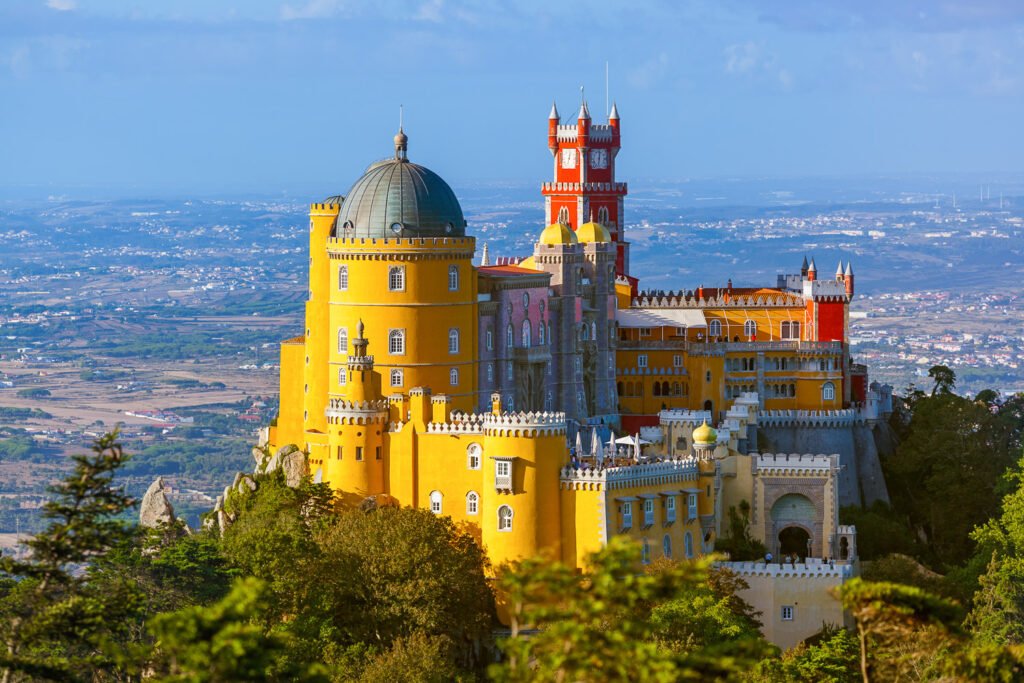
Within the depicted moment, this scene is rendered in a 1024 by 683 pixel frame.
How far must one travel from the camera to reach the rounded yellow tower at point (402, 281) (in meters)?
96.1

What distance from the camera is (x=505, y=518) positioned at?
8700cm

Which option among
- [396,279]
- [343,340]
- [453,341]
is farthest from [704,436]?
[343,340]

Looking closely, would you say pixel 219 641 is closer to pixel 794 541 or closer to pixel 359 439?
pixel 359 439

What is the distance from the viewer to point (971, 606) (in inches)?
3652

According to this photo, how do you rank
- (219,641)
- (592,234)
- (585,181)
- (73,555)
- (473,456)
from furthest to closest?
(585,181) < (592,234) < (473,456) < (73,555) < (219,641)

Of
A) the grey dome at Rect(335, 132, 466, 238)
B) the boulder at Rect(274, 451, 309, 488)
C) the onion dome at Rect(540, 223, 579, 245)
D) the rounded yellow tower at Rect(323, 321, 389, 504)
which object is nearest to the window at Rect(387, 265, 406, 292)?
the grey dome at Rect(335, 132, 466, 238)

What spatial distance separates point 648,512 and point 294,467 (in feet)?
53.7

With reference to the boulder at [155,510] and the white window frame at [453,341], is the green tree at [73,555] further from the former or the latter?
the boulder at [155,510]

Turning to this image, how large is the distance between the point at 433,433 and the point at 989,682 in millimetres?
36291

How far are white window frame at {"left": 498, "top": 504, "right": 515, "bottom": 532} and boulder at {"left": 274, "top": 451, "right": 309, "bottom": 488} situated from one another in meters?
12.1

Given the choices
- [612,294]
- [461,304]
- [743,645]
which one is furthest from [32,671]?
[612,294]

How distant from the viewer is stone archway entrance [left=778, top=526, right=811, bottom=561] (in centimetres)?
9612

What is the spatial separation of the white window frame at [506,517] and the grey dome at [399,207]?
569 inches

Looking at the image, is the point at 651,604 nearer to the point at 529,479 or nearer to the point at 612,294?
the point at 529,479
